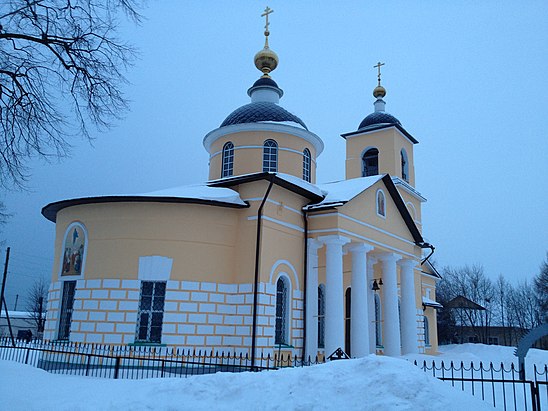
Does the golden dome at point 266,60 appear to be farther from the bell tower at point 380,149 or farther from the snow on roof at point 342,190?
the bell tower at point 380,149

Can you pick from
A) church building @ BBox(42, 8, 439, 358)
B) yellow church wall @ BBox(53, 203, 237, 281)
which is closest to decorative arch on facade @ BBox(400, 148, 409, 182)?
church building @ BBox(42, 8, 439, 358)

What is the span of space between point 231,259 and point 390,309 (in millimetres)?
8032

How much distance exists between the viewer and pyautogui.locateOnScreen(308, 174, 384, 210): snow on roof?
1705 centimetres

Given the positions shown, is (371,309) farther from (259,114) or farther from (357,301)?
(259,114)

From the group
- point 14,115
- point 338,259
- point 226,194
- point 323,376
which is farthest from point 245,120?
point 323,376

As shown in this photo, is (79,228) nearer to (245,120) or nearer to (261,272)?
(261,272)

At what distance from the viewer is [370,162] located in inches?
1126

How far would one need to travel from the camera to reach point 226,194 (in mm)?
15844

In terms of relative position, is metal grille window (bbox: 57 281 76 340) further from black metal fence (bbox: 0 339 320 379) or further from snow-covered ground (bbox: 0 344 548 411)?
snow-covered ground (bbox: 0 344 548 411)

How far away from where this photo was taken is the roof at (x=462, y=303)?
51.0m

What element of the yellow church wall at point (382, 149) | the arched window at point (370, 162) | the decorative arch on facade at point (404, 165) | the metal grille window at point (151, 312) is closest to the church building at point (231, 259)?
the metal grille window at point (151, 312)

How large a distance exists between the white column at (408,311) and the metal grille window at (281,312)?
26.0 feet

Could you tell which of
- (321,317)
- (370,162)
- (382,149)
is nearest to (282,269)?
(321,317)

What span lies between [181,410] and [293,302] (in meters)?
8.91
